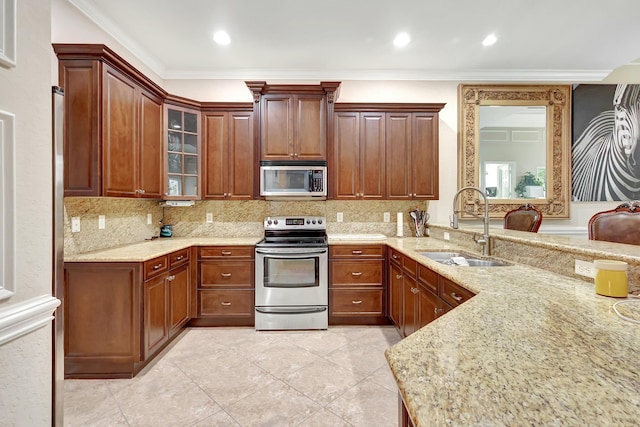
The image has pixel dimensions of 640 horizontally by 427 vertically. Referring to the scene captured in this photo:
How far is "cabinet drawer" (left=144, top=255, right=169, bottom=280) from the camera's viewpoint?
2.26m

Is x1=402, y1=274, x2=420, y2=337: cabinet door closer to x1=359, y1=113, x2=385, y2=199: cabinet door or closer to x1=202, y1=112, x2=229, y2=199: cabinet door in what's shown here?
x1=359, y1=113, x2=385, y2=199: cabinet door

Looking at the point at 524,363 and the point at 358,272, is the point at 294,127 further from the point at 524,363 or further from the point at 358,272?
the point at 524,363

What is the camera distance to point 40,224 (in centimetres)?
103

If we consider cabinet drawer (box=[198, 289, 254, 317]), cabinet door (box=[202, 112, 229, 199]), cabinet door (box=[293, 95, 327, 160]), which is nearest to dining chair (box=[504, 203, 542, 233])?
cabinet door (box=[293, 95, 327, 160])

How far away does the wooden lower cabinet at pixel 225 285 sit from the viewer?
120 inches

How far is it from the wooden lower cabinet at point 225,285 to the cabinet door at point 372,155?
59.5 inches

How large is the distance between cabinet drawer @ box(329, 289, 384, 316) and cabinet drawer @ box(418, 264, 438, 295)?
36.7 inches

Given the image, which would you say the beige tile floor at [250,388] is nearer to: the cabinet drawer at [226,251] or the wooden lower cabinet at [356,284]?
the wooden lower cabinet at [356,284]

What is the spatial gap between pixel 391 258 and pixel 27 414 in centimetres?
268

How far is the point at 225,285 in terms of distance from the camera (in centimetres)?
306

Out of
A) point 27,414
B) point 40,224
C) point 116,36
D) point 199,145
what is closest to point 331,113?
point 199,145

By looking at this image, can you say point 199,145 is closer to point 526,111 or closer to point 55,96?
point 55,96

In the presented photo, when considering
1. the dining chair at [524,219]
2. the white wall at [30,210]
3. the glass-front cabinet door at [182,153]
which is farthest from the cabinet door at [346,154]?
the white wall at [30,210]

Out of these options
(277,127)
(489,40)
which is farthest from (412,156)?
(277,127)
